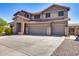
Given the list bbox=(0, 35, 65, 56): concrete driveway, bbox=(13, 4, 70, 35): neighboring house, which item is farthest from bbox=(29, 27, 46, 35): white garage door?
bbox=(0, 35, 65, 56): concrete driveway

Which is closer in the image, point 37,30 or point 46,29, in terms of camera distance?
point 46,29

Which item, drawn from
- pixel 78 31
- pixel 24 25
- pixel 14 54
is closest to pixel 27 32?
pixel 24 25

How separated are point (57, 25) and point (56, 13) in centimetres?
192

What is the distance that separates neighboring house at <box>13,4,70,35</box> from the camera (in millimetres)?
15422

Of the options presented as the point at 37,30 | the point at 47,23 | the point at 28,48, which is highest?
the point at 47,23

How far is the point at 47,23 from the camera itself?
51.8 feet

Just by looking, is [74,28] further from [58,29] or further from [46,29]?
[46,29]

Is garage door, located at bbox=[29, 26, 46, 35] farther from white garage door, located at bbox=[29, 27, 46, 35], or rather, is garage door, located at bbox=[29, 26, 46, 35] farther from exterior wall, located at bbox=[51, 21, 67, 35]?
exterior wall, located at bbox=[51, 21, 67, 35]

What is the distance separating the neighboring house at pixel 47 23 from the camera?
1542cm

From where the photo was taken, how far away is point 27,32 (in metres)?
16.6

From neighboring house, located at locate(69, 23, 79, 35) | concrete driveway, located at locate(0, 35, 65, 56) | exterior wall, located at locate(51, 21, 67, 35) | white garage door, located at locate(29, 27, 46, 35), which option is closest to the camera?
concrete driveway, located at locate(0, 35, 65, 56)

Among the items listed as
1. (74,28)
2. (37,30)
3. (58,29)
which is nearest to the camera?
(58,29)

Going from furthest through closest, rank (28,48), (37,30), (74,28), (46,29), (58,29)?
(74,28) → (37,30) → (46,29) → (58,29) → (28,48)

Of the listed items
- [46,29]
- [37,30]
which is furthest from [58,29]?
[37,30]
